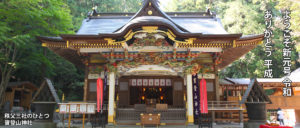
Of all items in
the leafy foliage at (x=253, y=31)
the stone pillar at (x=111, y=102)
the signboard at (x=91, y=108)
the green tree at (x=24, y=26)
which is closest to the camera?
the signboard at (x=91, y=108)

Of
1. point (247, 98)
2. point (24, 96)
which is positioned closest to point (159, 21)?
point (247, 98)

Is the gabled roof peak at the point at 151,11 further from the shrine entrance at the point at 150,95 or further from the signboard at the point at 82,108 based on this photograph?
the signboard at the point at 82,108

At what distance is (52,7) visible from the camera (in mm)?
12750

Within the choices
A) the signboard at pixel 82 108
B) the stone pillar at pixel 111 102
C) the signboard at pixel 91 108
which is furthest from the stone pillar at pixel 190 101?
the signboard at pixel 82 108

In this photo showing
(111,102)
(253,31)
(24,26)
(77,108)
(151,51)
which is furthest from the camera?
(253,31)

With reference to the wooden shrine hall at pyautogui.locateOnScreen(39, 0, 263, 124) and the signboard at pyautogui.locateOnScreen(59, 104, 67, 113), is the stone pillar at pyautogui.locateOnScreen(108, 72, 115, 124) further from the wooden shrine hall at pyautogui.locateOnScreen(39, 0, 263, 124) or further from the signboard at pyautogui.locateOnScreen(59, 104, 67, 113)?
the signboard at pyautogui.locateOnScreen(59, 104, 67, 113)

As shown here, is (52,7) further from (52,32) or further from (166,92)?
(166,92)

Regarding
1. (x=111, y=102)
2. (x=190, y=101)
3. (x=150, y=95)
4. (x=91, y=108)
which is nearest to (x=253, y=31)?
(x=150, y=95)

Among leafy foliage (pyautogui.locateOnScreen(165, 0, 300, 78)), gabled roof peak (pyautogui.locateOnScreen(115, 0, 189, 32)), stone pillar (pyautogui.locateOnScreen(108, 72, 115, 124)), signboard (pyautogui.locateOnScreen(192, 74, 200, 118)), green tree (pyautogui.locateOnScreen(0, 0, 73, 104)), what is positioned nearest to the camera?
gabled roof peak (pyautogui.locateOnScreen(115, 0, 189, 32))

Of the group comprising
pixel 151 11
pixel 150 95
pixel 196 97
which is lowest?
pixel 150 95

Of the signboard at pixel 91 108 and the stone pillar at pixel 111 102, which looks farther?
the stone pillar at pixel 111 102

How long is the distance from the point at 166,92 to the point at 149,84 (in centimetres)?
426

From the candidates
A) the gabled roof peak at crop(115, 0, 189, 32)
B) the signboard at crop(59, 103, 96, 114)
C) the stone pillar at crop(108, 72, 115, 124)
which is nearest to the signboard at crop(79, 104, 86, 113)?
the signboard at crop(59, 103, 96, 114)

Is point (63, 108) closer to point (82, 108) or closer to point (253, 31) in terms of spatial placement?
point (82, 108)
